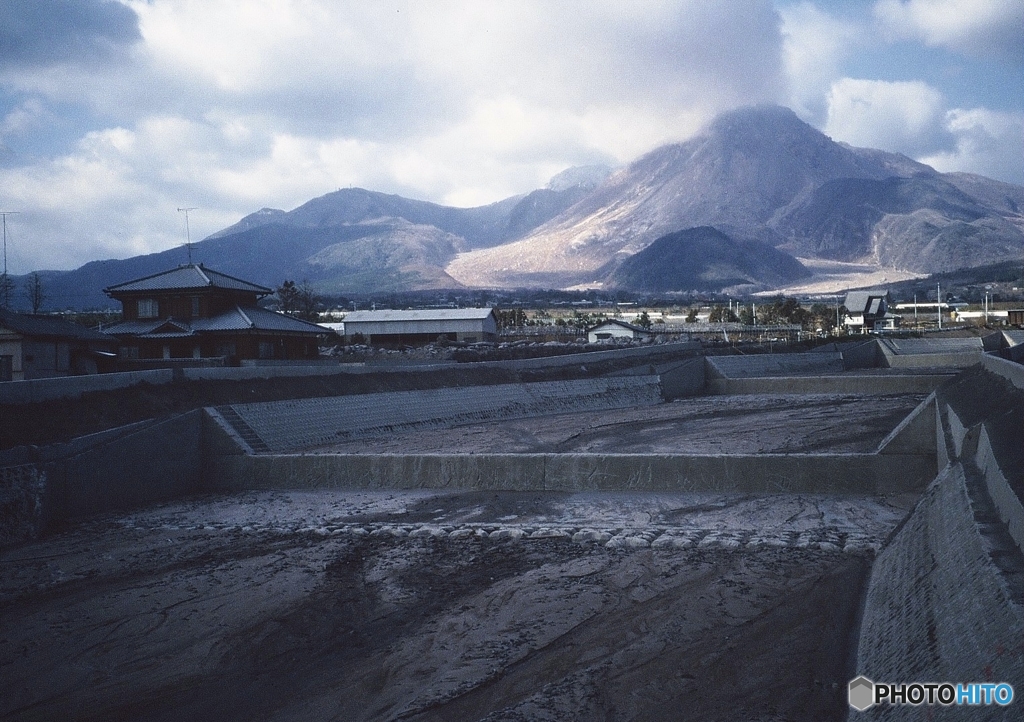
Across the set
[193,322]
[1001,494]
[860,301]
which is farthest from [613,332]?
[1001,494]

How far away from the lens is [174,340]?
4800cm

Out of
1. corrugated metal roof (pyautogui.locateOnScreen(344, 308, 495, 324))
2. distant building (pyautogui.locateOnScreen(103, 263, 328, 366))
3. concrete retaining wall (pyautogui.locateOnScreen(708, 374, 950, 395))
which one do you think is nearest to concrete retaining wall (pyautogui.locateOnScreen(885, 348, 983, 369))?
concrete retaining wall (pyautogui.locateOnScreen(708, 374, 950, 395))

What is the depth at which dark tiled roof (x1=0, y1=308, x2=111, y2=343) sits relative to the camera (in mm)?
34634

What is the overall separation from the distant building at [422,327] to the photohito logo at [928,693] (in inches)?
2988

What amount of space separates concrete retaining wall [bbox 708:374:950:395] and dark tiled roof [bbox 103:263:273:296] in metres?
30.9

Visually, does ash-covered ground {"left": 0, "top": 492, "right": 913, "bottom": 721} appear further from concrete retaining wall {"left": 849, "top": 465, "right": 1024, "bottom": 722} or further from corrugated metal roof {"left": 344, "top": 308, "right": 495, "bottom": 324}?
corrugated metal roof {"left": 344, "top": 308, "right": 495, "bottom": 324}

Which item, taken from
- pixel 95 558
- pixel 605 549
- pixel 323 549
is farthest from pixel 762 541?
pixel 95 558

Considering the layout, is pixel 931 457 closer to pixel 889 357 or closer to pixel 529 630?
pixel 529 630

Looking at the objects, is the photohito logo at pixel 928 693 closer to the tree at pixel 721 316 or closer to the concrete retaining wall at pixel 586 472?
the concrete retaining wall at pixel 586 472

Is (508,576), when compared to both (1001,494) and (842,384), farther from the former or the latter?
(842,384)

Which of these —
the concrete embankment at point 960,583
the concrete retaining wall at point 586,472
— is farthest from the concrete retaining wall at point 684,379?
the concrete embankment at point 960,583

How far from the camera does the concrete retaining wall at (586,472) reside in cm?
2112

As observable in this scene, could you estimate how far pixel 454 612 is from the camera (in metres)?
14.0

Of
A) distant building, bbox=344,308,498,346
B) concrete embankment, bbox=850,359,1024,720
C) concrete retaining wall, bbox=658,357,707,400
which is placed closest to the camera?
concrete embankment, bbox=850,359,1024,720
